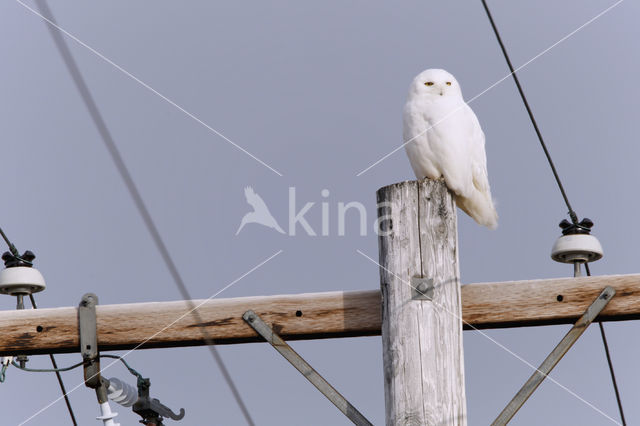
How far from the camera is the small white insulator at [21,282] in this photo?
4520mm

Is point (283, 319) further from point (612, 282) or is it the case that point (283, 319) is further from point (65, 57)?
point (65, 57)

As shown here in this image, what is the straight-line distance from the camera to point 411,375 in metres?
3.07

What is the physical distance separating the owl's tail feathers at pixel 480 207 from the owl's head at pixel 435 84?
27.4 inches

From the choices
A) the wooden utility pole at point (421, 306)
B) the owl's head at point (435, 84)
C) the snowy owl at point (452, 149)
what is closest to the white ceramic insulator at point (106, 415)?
the wooden utility pole at point (421, 306)

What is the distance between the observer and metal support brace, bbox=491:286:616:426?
3.15m

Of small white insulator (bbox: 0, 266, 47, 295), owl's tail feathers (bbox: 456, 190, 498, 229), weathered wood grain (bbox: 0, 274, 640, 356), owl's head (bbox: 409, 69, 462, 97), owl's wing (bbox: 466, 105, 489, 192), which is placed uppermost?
owl's head (bbox: 409, 69, 462, 97)

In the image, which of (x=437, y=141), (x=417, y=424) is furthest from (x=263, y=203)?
(x=417, y=424)

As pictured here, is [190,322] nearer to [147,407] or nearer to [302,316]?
[302,316]

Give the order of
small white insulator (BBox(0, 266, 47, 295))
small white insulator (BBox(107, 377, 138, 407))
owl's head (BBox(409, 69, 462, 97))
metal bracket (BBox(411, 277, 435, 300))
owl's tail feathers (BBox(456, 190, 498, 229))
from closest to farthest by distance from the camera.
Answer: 1. metal bracket (BBox(411, 277, 435, 300))
2. small white insulator (BBox(107, 377, 138, 407))
3. small white insulator (BBox(0, 266, 47, 295))
4. owl's tail feathers (BBox(456, 190, 498, 229))
5. owl's head (BBox(409, 69, 462, 97))

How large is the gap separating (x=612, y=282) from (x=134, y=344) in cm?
177

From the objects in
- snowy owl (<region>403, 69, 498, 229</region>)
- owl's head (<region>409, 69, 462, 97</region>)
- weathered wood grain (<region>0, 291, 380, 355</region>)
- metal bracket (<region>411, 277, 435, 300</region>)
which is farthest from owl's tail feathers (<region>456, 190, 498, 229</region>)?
metal bracket (<region>411, 277, 435, 300</region>)

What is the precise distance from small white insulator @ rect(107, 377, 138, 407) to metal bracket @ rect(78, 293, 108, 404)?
0.93 feet

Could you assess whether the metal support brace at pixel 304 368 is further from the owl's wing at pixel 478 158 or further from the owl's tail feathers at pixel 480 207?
the owl's wing at pixel 478 158

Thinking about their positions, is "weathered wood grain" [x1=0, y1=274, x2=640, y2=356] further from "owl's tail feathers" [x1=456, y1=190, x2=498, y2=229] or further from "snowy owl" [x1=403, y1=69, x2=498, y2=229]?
"owl's tail feathers" [x1=456, y1=190, x2=498, y2=229]
